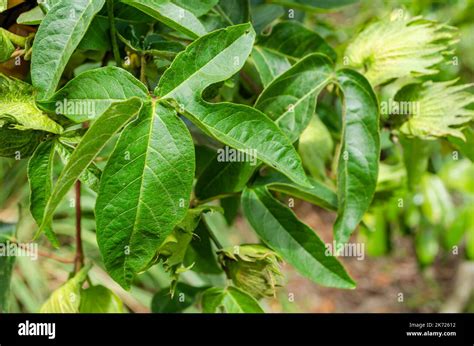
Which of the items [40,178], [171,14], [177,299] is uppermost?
[171,14]

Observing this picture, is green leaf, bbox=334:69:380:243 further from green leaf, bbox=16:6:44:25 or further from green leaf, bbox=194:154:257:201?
green leaf, bbox=16:6:44:25

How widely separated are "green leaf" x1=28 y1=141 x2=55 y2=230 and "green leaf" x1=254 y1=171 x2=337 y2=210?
192mm

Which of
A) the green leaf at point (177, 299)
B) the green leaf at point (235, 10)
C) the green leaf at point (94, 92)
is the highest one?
the green leaf at point (235, 10)

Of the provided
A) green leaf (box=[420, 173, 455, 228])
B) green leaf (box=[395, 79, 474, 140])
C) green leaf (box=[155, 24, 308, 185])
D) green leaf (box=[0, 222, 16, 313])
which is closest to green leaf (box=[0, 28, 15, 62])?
green leaf (box=[155, 24, 308, 185])

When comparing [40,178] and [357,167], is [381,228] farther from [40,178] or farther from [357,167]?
[40,178]

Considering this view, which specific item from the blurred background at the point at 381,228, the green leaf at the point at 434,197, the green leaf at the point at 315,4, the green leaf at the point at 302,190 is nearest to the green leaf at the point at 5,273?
the blurred background at the point at 381,228

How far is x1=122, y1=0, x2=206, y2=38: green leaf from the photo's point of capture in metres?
0.44

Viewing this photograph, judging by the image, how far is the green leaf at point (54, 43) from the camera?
1.39 ft

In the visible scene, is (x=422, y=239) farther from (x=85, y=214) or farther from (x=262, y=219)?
(x=262, y=219)

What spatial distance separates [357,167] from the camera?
52 cm

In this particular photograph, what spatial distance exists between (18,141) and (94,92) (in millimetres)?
73

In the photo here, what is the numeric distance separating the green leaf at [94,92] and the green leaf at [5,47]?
63mm

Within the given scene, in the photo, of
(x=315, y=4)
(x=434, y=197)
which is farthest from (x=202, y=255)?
(x=434, y=197)

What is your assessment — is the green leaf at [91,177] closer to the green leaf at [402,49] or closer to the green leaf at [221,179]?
the green leaf at [221,179]
